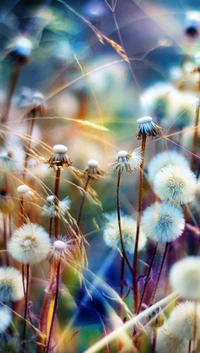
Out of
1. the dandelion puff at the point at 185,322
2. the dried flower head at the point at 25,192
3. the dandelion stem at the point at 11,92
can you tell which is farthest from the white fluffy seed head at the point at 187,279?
the dandelion stem at the point at 11,92

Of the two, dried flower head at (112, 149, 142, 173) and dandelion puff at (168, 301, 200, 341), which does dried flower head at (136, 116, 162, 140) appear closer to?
dried flower head at (112, 149, 142, 173)

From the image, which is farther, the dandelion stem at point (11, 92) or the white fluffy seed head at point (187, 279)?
the dandelion stem at point (11, 92)

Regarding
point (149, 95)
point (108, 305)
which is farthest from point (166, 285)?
point (149, 95)

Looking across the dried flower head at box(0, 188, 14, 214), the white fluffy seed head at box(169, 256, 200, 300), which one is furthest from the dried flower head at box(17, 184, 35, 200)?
the white fluffy seed head at box(169, 256, 200, 300)

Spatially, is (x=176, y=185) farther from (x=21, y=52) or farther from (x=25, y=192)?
(x=21, y=52)

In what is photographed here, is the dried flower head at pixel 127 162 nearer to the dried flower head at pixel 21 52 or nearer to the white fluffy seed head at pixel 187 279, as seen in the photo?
the white fluffy seed head at pixel 187 279

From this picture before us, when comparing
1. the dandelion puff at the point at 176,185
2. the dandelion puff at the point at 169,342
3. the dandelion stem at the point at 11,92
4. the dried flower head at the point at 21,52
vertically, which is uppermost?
the dried flower head at the point at 21,52

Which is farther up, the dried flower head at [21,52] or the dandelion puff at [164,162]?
the dried flower head at [21,52]
